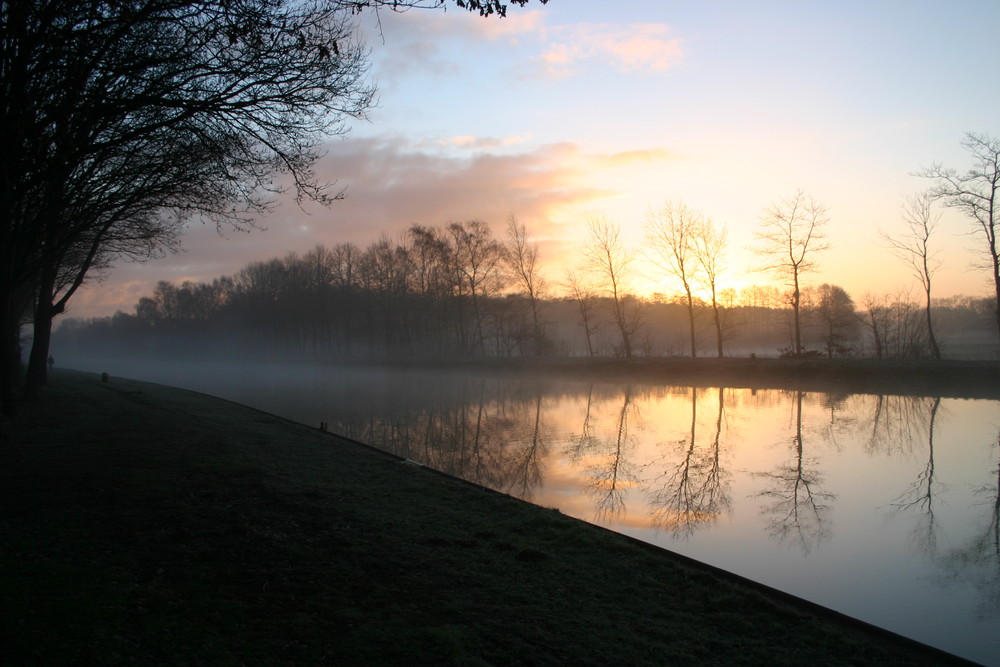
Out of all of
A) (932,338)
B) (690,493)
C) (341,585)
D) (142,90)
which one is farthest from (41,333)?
(932,338)

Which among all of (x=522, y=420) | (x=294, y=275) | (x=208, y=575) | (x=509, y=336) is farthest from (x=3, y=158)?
(x=294, y=275)

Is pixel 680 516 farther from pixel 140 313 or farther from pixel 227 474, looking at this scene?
pixel 140 313

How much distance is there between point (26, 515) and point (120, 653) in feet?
12.1

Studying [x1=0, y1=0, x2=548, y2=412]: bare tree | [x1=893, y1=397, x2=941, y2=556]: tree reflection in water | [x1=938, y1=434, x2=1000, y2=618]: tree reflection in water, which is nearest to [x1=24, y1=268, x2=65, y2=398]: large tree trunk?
[x1=0, y1=0, x2=548, y2=412]: bare tree

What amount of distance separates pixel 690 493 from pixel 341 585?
6.43 meters

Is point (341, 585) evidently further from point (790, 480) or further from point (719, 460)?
point (719, 460)

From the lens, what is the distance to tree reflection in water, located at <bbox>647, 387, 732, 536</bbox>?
8.15 meters

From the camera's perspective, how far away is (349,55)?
7645mm

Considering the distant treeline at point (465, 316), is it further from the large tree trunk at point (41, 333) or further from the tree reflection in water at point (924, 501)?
the large tree trunk at point (41, 333)

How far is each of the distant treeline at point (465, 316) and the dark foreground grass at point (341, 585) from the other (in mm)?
27966

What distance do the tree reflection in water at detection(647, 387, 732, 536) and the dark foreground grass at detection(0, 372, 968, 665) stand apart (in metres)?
1.65

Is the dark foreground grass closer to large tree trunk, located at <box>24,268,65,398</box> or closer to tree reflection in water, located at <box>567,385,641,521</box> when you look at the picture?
tree reflection in water, located at <box>567,385,641,521</box>

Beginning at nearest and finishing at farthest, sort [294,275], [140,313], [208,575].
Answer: [208,575], [294,275], [140,313]

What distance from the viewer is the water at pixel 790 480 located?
595cm
